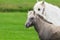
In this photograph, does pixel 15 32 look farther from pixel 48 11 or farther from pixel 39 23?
pixel 39 23

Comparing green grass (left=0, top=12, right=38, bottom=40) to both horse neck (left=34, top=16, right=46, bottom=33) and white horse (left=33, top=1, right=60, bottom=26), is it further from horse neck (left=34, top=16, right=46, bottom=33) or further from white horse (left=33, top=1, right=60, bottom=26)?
horse neck (left=34, top=16, right=46, bottom=33)

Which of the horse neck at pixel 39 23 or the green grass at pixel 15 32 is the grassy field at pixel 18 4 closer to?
the green grass at pixel 15 32

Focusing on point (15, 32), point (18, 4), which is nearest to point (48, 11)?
point (15, 32)

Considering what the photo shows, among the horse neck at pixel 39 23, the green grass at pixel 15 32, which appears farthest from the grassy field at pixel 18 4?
the horse neck at pixel 39 23

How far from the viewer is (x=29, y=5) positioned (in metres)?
20.0

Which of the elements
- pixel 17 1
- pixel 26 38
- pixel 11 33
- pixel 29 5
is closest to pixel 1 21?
pixel 11 33

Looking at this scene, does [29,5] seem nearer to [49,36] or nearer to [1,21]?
[1,21]

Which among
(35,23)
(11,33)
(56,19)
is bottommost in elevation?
(11,33)

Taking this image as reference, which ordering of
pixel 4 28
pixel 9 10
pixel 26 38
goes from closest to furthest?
pixel 26 38 < pixel 4 28 < pixel 9 10

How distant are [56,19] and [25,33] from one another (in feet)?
5.89

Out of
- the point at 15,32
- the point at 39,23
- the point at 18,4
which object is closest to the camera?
the point at 39,23

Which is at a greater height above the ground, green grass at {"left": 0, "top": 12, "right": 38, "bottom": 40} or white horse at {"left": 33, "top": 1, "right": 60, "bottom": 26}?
white horse at {"left": 33, "top": 1, "right": 60, "bottom": 26}

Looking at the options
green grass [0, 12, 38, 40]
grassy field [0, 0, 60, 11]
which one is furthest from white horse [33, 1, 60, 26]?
grassy field [0, 0, 60, 11]

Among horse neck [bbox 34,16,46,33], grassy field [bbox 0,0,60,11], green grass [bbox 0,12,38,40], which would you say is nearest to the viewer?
horse neck [bbox 34,16,46,33]
